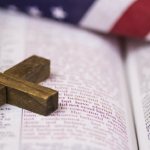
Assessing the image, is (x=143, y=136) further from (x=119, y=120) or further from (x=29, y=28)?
(x=29, y=28)

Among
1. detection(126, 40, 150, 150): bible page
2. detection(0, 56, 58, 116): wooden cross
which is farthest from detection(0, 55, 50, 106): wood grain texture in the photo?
detection(126, 40, 150, 150): bible page

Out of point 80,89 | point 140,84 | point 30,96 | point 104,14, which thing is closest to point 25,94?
point 30,96

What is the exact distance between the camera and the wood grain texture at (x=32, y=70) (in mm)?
665

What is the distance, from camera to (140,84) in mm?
834

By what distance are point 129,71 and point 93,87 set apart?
0.72ft

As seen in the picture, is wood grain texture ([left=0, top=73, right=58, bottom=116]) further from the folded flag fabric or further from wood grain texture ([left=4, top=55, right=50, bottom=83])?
the folded flag fabric

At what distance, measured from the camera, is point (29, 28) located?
104 cm

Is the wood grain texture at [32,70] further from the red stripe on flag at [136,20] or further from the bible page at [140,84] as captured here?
the red stripe on flag at [136,20]

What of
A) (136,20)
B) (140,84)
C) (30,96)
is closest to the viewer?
(30,96)

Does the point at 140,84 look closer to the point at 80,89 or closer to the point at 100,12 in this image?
the point at 80,89

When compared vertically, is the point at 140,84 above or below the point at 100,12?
below

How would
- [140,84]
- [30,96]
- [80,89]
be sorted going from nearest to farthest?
[30,96] → [80,89] → [140,84]

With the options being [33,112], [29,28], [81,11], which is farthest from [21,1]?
[33,112]

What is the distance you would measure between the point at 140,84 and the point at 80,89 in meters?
0.20
